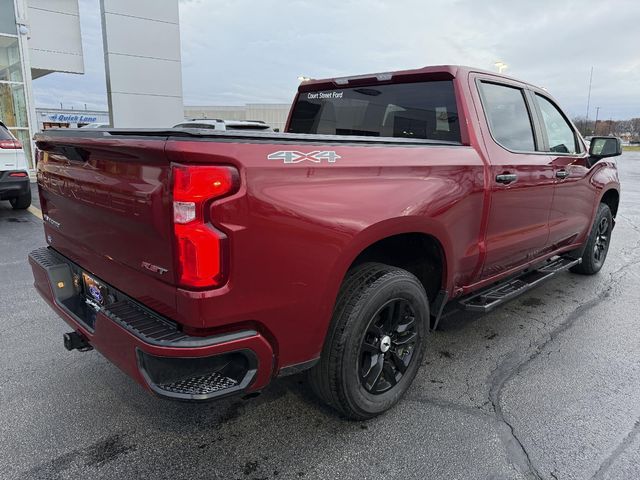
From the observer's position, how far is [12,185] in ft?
26.3

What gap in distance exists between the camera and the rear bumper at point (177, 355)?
186cm

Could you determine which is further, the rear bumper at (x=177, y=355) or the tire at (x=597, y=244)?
the tire at (x=597, y=244)

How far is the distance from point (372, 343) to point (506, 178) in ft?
4.98

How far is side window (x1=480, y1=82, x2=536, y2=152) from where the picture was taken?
3350 millimetres

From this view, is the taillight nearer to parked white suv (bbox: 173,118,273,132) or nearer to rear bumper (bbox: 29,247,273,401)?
rear bumper (bbox: 29,247,273,401)

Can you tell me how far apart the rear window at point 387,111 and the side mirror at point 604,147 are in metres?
2.24

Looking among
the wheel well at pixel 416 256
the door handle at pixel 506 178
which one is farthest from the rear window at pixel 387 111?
the wheel well at pixel 416 256

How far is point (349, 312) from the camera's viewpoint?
236 cm

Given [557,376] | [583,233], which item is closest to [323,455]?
[557,376]

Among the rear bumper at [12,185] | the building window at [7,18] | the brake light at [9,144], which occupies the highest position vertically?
the building window at [7,18]

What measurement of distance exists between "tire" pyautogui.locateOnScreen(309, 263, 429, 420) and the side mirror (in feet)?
9.74

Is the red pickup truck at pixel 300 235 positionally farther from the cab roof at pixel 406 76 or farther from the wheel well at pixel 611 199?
the wheel well at pixel 611 199

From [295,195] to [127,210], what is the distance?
0.73 meters

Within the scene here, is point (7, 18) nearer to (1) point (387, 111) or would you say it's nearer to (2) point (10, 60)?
(2) point (10, 60)
